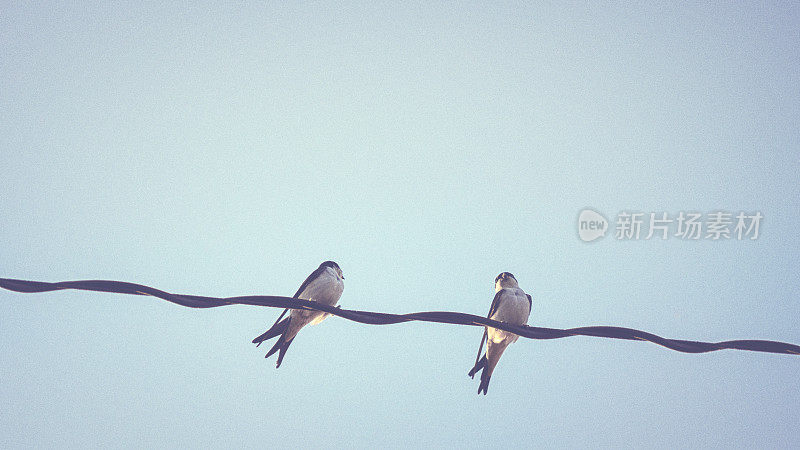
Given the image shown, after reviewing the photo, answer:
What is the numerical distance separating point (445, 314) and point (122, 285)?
132cm

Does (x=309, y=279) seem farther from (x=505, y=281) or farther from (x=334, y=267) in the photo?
(x=505, y=281)

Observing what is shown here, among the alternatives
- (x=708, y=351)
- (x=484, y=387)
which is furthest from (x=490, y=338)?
(x=708, y=351)

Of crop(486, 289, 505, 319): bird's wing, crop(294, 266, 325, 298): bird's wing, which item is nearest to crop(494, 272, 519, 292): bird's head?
crop(486, 289, 505, 319): bird's wing

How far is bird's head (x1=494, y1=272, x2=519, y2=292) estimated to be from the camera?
247 inches

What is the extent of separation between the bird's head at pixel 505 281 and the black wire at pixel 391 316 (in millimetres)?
3653

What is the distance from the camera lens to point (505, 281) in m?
6.32

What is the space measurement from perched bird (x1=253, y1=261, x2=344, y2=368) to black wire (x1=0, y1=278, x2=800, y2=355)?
1.99 metres

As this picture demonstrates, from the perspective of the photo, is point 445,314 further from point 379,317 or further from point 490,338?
point 490,338

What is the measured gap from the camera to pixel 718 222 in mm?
8016

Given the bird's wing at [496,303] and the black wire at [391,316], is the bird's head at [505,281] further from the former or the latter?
the black wire at [391,316]

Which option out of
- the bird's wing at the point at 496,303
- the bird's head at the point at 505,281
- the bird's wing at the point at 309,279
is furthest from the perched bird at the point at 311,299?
the bird's head at the point at 505,281

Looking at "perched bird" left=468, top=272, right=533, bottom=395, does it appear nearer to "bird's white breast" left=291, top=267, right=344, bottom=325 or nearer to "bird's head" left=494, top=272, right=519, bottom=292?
"bird's head" left=494, top=272, right=519, bottom=292

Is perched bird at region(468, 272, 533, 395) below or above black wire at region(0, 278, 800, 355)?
above

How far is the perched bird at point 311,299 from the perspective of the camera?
4844 millimetres
